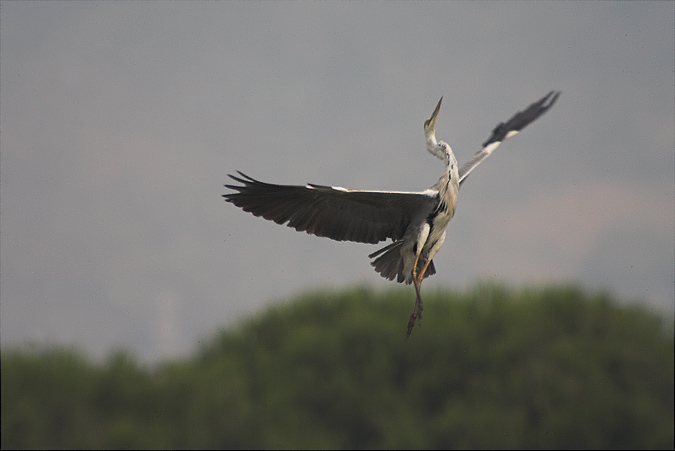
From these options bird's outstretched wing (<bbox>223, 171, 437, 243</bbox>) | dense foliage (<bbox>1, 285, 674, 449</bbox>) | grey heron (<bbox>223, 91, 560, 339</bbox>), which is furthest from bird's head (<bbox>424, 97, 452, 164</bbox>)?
dense foliage (<bbox>1, 285, 674, 449</bbox>)

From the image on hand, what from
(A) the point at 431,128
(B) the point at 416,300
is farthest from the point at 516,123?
(B) the point at 416,300

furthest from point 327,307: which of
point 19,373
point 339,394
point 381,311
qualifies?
point 19,373

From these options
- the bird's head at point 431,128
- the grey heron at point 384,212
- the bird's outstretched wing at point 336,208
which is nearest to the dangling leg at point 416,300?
the grey heron at point 384,212

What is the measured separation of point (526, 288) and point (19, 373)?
1030cm

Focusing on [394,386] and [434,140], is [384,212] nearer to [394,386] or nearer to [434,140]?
[434,140]

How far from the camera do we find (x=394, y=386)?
12703 millimetres

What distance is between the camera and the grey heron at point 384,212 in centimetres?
648

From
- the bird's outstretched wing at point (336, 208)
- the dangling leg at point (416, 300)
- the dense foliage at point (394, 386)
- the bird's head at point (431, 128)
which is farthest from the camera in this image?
the dense foliage at point (394, 386)

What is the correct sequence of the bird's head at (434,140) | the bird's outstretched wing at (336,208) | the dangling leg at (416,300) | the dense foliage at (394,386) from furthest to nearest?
1. the dense foliage at (394,386)
2. the bird's head at (434,140)
3. the bird's outstretched wing at (336,208)
4. the dangling leg at (416,300)

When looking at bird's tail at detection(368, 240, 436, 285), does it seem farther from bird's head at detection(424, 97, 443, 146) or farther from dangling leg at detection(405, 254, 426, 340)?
bird's head at detection(424, 97, 443, 146)

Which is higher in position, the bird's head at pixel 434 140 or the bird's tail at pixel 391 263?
the bird's head at pixel 434 140

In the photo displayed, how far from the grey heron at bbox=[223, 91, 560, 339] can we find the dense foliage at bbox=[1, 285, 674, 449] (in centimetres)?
566

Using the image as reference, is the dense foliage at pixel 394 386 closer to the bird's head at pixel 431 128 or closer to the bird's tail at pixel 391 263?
the bird's tail at pixel 391 263

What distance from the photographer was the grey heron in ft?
21.2
